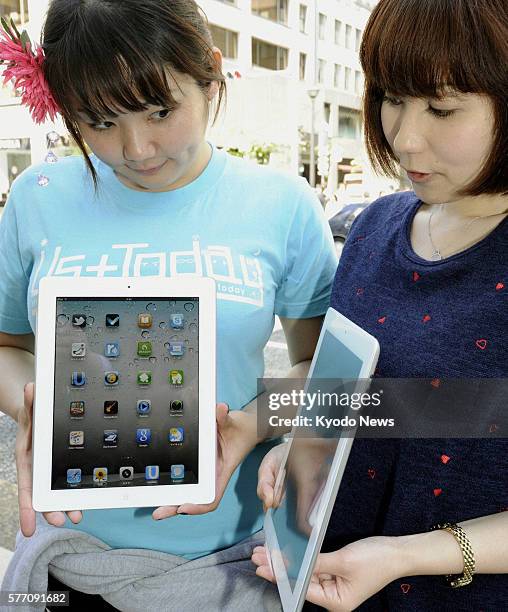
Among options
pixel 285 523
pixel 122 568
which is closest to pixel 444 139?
pixel 285 523

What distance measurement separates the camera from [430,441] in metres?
0.89

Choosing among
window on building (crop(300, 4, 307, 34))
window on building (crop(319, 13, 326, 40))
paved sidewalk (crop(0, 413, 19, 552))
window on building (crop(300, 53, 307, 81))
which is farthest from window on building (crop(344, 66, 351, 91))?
paved sidewalk (crop(0, 413, 19, 552))

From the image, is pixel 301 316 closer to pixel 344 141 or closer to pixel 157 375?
pixel 157 375

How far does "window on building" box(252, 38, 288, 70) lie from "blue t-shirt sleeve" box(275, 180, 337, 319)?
1963cm

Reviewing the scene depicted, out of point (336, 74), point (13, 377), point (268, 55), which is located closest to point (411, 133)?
point (13, 377)

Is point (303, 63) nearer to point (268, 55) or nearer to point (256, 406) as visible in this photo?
point (268, 55)

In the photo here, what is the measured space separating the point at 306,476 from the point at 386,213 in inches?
20.2

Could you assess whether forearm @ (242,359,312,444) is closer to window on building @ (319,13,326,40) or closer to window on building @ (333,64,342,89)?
window on building @ (319,13,326,40)

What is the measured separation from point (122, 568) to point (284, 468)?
0.99ft

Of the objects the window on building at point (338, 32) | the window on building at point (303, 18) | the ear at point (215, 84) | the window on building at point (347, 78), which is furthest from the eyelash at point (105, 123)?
the window on building at point (347, 78)

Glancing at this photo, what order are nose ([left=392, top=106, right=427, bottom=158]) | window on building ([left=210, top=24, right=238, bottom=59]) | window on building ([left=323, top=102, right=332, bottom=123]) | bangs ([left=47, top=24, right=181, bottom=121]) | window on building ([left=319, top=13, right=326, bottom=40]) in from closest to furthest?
1. nose ([left=392, top=106, right=427, bottom=158])
2. bangs ([left=47, top=24, right=181, bottom=121])
3. window on building ([left=210, top=24, right=238, bottom=59])
4. window on building ([left=319, top=13, right=326, bottom=40])
5. window on building ([left=323, top=102, right=332, bottom=123])

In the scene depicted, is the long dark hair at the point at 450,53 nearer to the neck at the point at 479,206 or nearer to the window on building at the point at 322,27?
the neck at the point at 479,206

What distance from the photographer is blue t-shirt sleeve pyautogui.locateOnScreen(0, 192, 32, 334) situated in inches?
45.4

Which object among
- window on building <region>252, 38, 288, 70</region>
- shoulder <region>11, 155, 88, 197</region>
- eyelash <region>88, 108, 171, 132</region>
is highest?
eyelash <region>88, 108, 171, 132</region>
